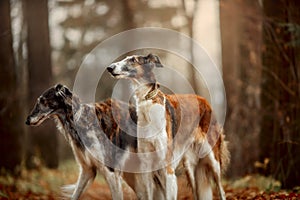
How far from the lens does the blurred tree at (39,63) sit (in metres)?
6.20

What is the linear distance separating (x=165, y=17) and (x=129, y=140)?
2460 millimetres

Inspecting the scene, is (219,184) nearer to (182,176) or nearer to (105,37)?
(182,176)

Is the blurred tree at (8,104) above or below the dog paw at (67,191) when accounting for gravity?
above

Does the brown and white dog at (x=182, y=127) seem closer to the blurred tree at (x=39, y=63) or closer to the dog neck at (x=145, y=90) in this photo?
the dog neck at (x=145, y=90)

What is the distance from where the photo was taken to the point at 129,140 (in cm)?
450

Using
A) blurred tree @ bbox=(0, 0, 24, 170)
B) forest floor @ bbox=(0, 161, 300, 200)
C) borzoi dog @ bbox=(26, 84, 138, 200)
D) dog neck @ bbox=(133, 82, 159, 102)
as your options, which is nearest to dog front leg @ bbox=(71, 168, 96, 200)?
borzoi dog @ bbox=(26, 84, 138, 200)

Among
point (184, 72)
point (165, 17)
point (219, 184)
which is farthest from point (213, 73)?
point (219, 184)

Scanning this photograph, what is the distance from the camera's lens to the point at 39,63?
6.52 metres

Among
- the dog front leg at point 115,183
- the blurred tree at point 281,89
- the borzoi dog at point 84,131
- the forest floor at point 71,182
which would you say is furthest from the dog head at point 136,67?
the blurred tree at point 281,89

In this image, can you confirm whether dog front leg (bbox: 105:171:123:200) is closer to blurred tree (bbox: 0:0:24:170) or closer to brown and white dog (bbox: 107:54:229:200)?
brown and white dog (bbox: 107:54:229:200)

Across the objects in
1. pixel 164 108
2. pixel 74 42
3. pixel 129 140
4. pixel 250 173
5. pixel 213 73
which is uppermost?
pixel 74 42

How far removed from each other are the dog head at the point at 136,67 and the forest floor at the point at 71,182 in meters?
1.16

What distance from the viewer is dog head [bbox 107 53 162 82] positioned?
4.21m

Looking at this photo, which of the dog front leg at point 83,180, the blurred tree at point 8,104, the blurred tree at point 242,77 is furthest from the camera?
the blurred tree at point 242,77
